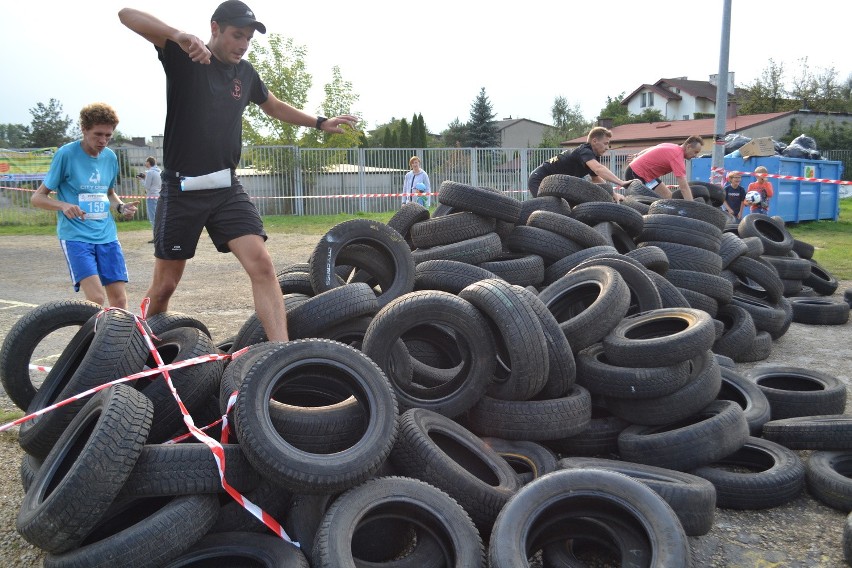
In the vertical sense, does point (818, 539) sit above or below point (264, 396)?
below

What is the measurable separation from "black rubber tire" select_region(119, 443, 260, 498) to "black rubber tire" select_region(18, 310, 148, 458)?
0.74 metres

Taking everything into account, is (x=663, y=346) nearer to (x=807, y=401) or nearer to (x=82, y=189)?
(x=807, y=401)

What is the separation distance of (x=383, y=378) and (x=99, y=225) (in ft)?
12.6

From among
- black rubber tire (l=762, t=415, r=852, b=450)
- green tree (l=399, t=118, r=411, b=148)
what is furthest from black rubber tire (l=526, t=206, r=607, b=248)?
green tree (l=399, t=118, r=411, b=148)

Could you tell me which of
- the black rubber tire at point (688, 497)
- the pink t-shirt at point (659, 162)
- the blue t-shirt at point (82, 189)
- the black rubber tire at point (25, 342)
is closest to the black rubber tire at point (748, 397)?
the black rubber tire at point (688, 497)

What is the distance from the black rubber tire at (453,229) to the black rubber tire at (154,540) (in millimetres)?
4021

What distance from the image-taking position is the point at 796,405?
5102mm

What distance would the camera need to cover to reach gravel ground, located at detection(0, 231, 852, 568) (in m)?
3.54

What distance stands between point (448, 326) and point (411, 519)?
1.44 m

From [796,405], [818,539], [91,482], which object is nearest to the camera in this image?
[91,482]

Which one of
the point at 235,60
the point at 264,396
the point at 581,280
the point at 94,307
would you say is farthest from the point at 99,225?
the point at 581,280

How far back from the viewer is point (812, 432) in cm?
444

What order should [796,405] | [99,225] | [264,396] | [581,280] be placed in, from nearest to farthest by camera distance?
[264,396], [796,405], [581,280], [99,225]

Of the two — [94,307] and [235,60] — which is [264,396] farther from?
[235,60]
